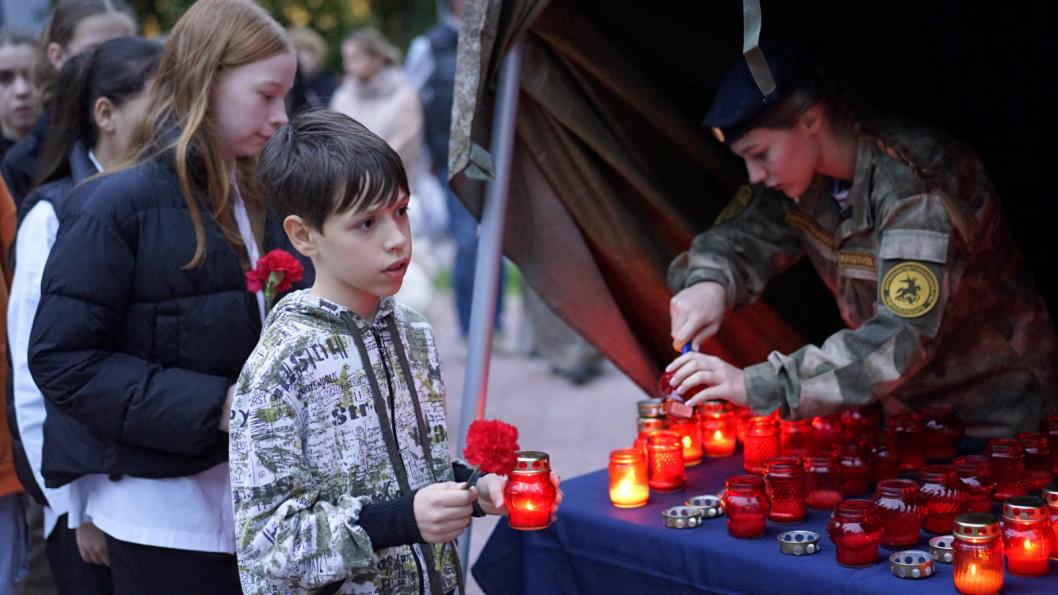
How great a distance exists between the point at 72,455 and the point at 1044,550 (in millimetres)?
1888

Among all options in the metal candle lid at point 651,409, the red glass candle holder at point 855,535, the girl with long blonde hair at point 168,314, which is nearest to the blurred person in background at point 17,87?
the girl with long blonde hair at point 168,314

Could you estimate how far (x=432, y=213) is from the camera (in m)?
12.2

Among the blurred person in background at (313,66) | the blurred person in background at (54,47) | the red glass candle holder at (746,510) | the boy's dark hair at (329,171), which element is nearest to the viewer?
the boy's dark hair at (329,171)

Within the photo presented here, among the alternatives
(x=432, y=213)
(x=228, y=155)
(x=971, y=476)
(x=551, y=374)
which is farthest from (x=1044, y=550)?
(x=432, y=213)

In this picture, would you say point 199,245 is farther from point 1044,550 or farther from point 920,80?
point 920,80

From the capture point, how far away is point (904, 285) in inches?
98.3

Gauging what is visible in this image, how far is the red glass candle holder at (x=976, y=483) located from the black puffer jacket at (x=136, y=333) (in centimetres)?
145

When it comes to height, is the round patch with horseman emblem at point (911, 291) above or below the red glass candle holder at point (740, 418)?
above

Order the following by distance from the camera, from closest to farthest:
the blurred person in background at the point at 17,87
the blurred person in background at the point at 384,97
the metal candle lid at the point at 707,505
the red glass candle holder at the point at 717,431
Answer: the metal candle lid at the point at 707,505, the red glass candle holder at the point at 717,431, the blurred person in background at the point at 17,87, the blurred person in background at the point at 384,97

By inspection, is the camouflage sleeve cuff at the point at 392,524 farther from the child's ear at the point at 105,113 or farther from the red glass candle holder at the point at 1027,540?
the child's ear at the point at 105,113

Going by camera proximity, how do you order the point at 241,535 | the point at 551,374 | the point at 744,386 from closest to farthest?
the point at 241,535, the point at 744,386, the point at 551,374

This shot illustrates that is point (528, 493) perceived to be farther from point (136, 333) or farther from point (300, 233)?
point (136, 333)

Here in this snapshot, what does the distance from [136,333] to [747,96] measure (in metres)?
1.37

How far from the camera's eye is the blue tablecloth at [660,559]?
2.04m
